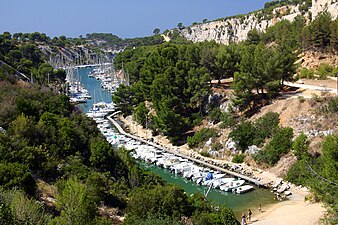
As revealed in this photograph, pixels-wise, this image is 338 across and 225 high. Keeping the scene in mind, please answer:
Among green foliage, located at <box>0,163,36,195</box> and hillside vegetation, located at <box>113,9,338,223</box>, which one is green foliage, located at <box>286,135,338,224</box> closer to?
hillside vegetation, located at <box>113,9,338,223</box>

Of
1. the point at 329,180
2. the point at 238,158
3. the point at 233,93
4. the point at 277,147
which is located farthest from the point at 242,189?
the point at 233,93

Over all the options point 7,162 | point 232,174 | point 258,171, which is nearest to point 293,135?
point 258,171

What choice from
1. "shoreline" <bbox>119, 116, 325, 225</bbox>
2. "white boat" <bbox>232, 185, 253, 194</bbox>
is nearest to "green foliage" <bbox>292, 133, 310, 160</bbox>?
"shoreline" <bbox>119, 116, 325, 225</bbox>

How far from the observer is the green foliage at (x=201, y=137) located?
1464 inches

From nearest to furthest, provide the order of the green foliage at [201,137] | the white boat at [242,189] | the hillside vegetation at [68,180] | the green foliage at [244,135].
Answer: the hillside vegetation at [68,180], the white boat at [242,189], the green foliage at [244,135], the green foliage at [201,137]

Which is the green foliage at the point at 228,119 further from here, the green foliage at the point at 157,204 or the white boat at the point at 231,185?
the green foliage at the point at 157,204

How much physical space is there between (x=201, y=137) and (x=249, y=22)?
5557cm

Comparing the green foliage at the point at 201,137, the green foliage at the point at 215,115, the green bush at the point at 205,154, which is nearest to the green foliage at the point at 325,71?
the green foliage at the point at 215,115

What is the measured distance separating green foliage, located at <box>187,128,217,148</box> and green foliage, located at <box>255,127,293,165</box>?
6.48m

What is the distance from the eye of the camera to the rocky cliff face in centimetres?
5822

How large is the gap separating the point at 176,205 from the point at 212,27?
9657cm

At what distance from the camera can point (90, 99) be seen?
2827 inches

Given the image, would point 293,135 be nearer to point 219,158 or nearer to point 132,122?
point 219,158

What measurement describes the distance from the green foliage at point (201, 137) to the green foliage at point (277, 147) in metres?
6.48
